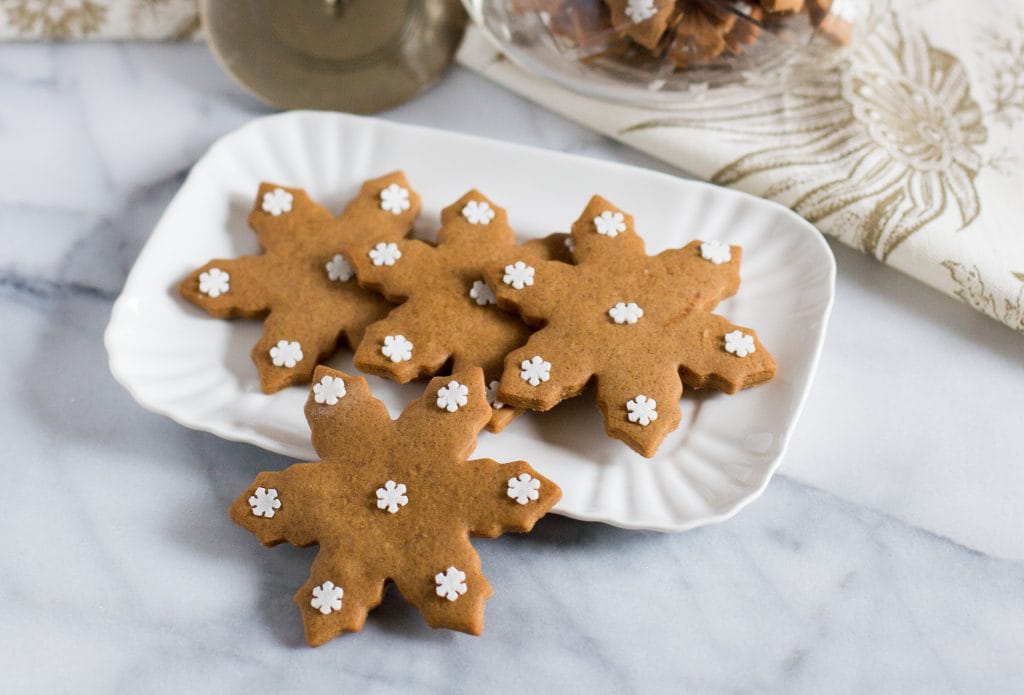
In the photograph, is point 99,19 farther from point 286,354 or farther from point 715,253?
point 715,253

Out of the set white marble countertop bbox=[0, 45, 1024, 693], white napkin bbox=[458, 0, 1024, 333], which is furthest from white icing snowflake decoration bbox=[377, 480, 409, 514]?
white napkin bbox=[458, 0, 1024, 333]

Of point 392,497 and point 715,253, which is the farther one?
point 715,253

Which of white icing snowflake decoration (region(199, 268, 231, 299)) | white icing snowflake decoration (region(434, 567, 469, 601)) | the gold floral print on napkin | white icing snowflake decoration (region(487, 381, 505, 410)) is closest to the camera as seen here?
white icing snowflake decoration (region(434, 567, 469, 601))

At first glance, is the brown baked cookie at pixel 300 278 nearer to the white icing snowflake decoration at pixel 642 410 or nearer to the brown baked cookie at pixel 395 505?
the brown baked cookie at pixel 395 505

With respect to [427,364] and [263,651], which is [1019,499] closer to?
[427,364]

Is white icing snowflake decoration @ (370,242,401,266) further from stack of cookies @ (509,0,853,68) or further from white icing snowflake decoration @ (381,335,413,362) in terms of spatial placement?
stack of cookies @ (509,0,853,68)

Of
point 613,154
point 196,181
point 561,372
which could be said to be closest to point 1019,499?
point 561,372

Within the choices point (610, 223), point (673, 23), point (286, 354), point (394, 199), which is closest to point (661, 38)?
point (673, 23)
